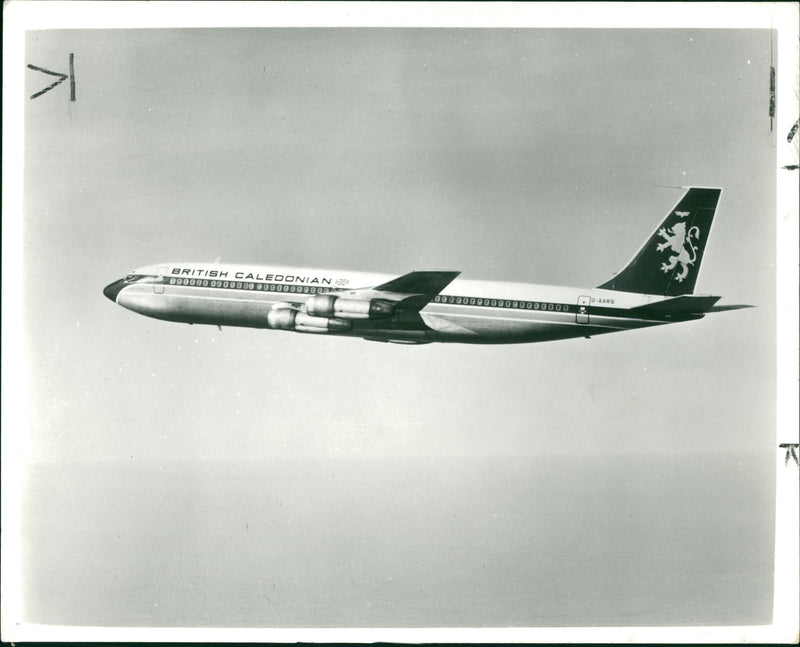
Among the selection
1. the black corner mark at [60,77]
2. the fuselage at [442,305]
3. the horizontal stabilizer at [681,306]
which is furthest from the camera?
the fuselage at [442,305]

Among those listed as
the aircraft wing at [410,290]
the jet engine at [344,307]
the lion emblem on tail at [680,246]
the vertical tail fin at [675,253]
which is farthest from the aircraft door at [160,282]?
the lion emblem on tail at [680,246]

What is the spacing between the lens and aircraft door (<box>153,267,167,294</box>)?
20.6 feet

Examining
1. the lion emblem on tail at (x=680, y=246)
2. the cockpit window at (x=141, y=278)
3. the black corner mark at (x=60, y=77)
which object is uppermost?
the black corner mark at (x=60, y=77)

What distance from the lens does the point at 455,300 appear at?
20.6 feet

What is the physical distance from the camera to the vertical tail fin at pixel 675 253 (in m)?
5.61

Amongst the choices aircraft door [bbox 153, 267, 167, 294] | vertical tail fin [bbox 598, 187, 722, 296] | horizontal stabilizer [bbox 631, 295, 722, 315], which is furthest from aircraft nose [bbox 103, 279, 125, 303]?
horizontal stabilizer [bbox 631, 295, 722, 315]

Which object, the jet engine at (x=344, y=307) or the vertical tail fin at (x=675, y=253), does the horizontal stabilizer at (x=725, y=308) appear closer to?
the vertical tail fin at (x=675, y=253)

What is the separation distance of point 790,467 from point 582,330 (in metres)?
1.57

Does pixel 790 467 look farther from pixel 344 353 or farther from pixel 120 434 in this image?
pixel 120 434

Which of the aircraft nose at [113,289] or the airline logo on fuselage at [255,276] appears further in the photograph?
the airline logo on fuselage at [255,276]

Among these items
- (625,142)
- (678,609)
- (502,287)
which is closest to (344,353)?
(502,287)

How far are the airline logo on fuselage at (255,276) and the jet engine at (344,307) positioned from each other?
116 mm

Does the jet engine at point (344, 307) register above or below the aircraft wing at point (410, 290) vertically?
below

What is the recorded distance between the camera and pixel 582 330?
6.10 metres
